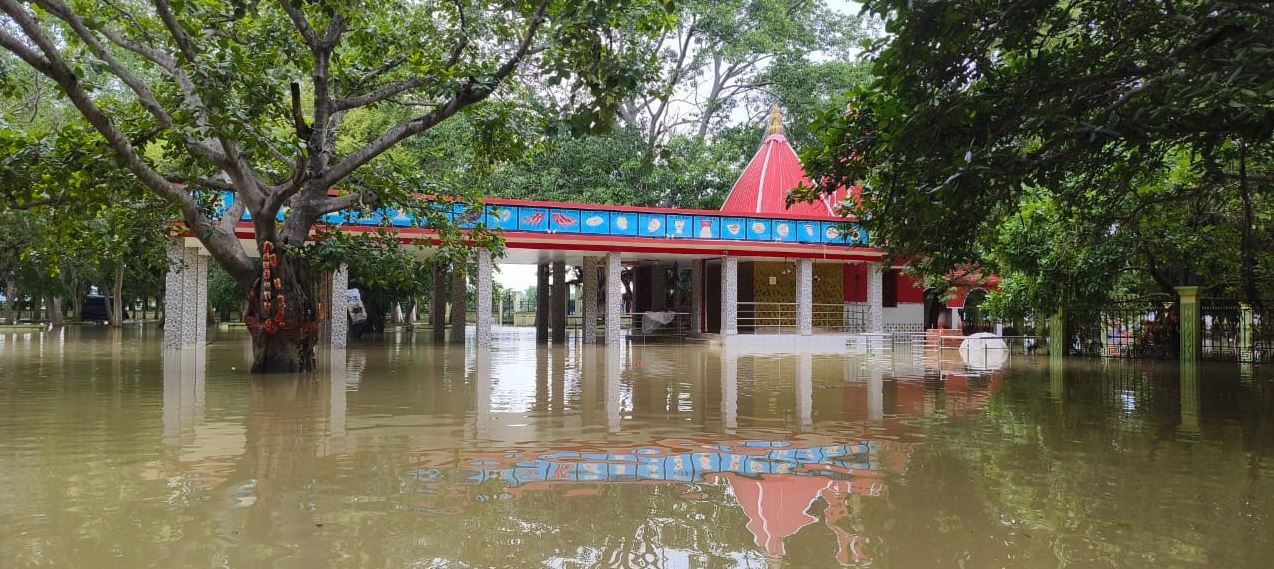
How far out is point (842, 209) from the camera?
11.3m

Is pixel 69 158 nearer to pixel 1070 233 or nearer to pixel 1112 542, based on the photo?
pixel 1112 542

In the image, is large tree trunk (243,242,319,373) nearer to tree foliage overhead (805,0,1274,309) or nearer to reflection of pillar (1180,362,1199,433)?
tree foliage overhead (805,0,1274,309)

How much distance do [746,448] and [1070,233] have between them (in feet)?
38.8

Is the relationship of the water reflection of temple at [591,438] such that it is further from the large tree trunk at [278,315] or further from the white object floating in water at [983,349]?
the white object floating in water at [983,349]

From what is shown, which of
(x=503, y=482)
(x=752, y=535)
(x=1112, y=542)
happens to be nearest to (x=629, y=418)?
(x=503, y=482)

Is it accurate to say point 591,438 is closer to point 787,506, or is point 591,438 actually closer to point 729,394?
point 787,506

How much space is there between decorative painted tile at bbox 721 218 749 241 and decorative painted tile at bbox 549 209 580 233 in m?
4.09

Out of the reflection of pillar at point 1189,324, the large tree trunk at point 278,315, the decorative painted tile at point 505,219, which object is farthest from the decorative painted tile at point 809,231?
the large tree trunk at point 278,315

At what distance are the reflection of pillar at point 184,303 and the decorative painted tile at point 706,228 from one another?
1212 cm

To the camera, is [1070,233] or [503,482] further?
[1070,233]

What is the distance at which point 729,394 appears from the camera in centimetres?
1054

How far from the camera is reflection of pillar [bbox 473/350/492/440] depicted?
7.39 meters

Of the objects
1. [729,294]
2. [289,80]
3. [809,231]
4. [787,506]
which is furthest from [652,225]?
[787,506]

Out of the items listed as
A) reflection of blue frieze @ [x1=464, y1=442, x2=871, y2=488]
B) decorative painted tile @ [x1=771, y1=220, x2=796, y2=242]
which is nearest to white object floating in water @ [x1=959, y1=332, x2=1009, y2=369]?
decorative painted tile @ [x1=771, y1=220, x2=796, y2=242]
